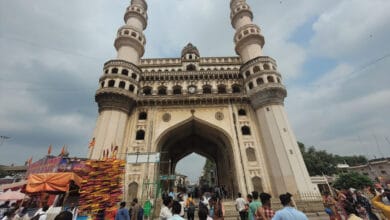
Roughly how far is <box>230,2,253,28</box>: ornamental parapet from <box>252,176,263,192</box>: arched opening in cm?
2521

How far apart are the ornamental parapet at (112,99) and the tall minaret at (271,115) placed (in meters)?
15.1

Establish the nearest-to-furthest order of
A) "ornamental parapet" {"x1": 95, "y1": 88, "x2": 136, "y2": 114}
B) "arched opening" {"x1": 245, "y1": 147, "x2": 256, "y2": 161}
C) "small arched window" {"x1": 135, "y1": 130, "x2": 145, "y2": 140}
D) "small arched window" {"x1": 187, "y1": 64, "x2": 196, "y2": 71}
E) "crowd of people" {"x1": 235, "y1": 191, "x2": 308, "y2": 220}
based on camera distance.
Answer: "crowd of people" {"x1": 235, "y1": 191, "x2": 308, "y2": 220}
"arched opening" {"x1": 245, "y1": 147, "x2": 256, "y2": 161}
"ornamental parapet" {"x1": 95, "y1": 88, "x2": 136, "y2": 114}
"small arched window" {"x1": 135, "y1": 130, "x2": 145, "y2": 140}
"small arched window" {"x1": 187, "y1": 64, "x2": 196, "y2": 71}

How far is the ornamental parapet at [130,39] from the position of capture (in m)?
25.1

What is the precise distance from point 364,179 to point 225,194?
30.6m

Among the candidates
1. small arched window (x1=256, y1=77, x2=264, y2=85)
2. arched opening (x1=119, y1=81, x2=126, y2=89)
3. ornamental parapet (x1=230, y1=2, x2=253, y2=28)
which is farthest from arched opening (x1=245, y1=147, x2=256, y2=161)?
ornamental parapet (x1=230, y1=2, x2=253, y2=28)

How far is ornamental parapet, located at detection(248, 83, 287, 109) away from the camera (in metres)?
20.5

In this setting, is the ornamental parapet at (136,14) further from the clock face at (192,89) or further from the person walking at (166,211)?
the person walking at (166,211)

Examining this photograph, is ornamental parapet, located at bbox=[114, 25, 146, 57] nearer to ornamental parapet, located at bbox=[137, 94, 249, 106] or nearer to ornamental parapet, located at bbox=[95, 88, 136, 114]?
ornamental parapet, located at bbox=[95, 88, 136, 114]

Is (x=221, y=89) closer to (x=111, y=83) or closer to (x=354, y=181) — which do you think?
(x=111, y=83)

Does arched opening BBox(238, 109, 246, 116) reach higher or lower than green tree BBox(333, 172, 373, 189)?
higher

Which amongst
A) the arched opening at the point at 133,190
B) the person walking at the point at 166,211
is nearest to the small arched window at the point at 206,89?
the arched opening at the point at 133,190

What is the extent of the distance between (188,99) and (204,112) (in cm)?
257

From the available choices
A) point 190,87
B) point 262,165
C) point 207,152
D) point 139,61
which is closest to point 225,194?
point 262,165

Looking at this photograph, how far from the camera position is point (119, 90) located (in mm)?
20203
